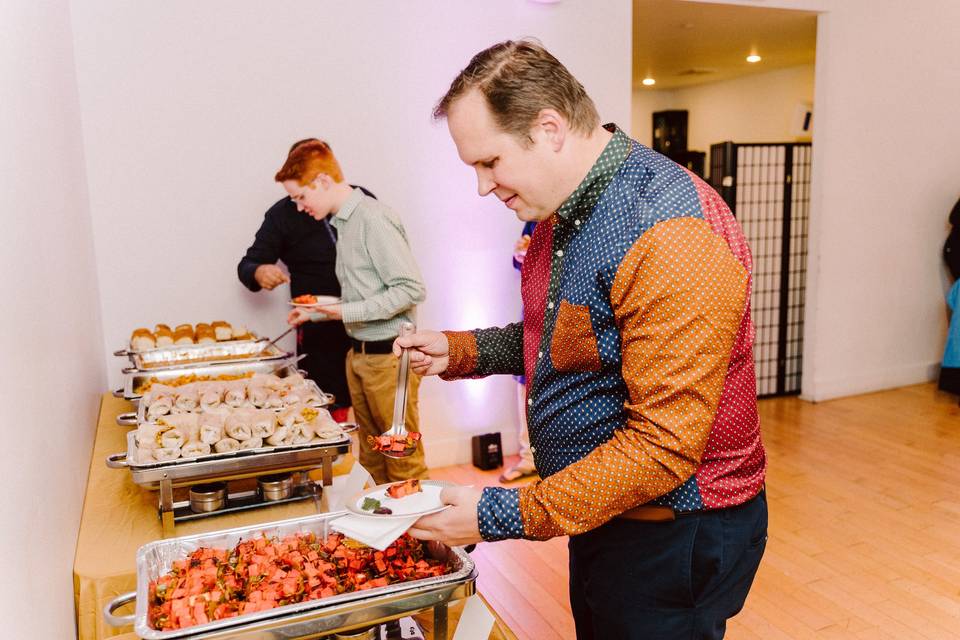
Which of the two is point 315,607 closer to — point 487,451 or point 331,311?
point 331,311

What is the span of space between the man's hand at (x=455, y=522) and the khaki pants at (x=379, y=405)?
61.4 inches

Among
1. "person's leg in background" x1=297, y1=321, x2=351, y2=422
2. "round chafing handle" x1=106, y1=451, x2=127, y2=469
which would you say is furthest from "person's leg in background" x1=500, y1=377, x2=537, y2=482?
"round chafing handle" x1=106, y1=451, x2=127, y2=469

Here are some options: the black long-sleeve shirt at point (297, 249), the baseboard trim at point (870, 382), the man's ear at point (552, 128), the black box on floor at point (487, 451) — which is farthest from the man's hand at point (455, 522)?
the baseboard trim at point (870, 382)

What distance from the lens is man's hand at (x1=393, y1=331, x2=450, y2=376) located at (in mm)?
1533

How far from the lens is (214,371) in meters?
2.67

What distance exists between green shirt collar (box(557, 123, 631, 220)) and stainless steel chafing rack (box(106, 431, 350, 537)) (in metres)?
0.84

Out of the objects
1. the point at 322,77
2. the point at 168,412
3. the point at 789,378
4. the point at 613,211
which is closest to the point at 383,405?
the point at 168,412

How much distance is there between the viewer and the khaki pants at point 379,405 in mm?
2779

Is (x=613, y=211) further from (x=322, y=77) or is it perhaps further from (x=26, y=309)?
(x=322, y=77)

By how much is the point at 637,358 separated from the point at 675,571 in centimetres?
38

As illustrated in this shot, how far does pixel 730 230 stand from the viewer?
110 centimetres

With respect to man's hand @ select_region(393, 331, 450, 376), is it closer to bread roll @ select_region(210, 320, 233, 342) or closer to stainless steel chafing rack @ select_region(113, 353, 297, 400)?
stainless steel chafing rack @ select_region(113, 353, 297, 400)

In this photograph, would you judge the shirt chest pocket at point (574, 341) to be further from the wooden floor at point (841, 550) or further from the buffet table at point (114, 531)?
the wooden floor at point (841, 550)

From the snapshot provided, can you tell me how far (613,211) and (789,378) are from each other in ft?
15.6
